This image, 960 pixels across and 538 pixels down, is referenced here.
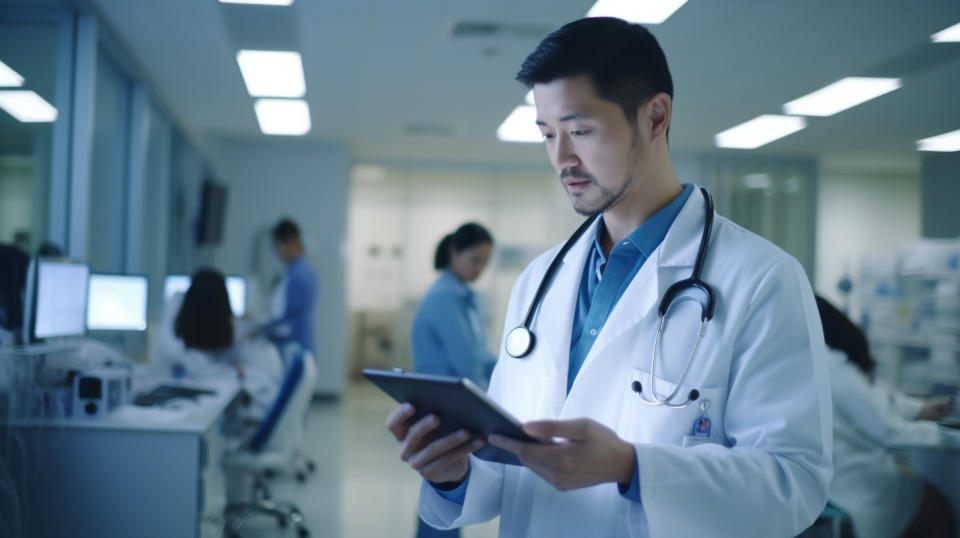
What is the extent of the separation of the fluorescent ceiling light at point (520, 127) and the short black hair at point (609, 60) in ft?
15.9

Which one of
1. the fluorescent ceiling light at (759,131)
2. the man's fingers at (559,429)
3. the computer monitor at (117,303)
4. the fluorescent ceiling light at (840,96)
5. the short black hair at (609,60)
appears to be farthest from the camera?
the fluorescent ceiling light at (759,131)

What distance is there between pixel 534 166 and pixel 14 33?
5779 mm

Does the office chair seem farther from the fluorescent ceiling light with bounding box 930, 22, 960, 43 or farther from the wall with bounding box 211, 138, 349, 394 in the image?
the wall with bounding box 211, 138, 349, 394

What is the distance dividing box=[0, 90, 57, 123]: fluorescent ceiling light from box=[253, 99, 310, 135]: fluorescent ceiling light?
2.35 meters

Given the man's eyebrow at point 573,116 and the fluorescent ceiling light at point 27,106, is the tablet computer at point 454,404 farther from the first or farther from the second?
the fluorescent ceiling light at point 27,106

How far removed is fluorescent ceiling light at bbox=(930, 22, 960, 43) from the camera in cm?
393

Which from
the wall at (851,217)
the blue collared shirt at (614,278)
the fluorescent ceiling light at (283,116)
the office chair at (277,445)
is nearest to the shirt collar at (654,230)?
the blue collared shirt at (614,278)

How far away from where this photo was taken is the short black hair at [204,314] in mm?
3301

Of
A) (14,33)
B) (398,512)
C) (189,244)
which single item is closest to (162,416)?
(398,512)

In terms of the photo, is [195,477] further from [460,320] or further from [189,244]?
[189,244]

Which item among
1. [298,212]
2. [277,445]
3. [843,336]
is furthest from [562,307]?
[298,212]

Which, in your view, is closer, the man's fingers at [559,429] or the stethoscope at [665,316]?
the man's fingers at [559,429]

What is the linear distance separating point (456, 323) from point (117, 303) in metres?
1.98

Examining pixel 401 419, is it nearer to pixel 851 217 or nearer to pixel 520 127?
pixel 520 127
